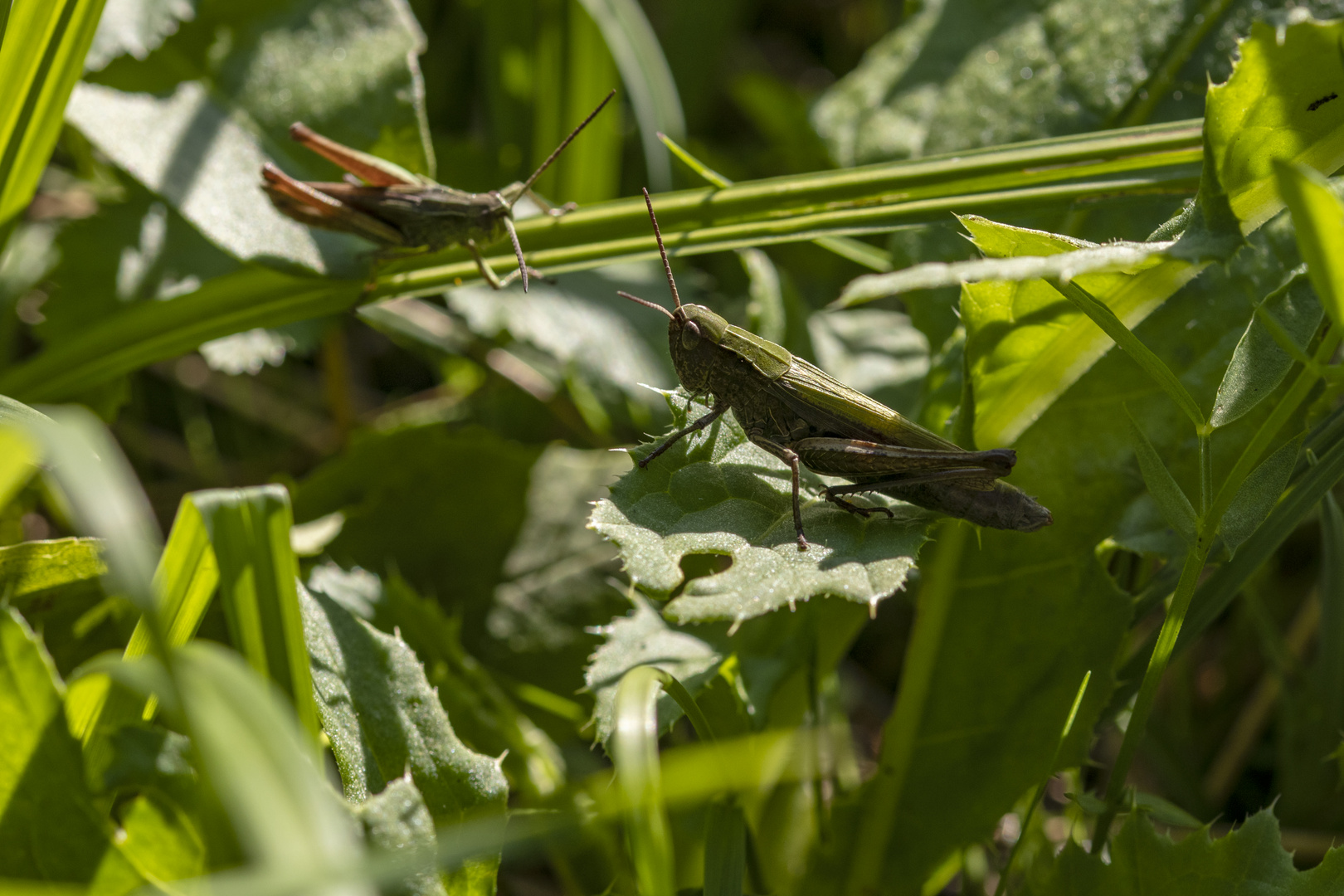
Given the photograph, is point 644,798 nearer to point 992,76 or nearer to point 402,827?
point 402,827

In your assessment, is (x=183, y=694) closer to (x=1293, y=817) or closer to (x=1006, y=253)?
(x=1006, y=253)

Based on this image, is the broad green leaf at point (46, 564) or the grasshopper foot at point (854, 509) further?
the grasshopper foot at point (854, 509)

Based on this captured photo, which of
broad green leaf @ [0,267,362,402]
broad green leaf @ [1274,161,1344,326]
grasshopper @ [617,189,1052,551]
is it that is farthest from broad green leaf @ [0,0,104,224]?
broad green leaf @ [1274,161,1344,326]

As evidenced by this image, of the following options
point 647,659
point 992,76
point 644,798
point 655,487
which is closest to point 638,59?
point 992,76

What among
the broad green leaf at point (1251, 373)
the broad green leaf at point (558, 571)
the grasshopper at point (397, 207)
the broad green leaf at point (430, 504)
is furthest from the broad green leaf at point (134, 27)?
the broad green leaf at point (1251, 373)

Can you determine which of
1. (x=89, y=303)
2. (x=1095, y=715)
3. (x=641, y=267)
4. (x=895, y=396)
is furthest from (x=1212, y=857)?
(x=89, y=303)

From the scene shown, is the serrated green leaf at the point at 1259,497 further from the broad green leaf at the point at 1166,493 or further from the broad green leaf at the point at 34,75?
the broad green leaf at the point at 34,75
